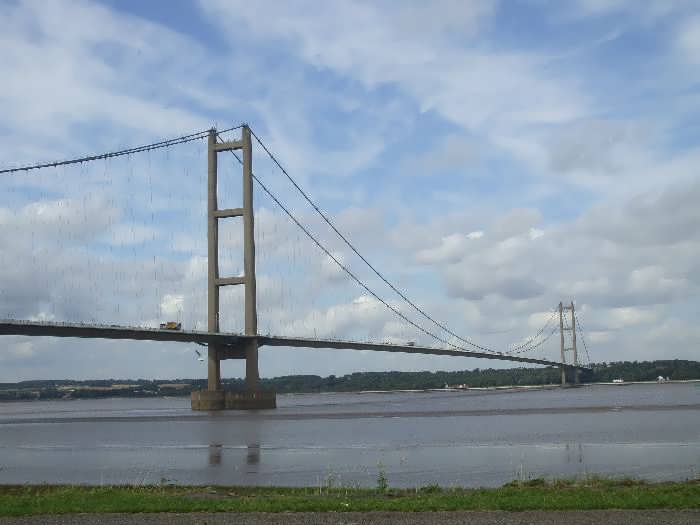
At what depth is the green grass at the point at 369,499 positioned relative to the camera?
1127 centimetres

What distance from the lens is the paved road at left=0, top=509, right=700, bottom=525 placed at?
10047 mm

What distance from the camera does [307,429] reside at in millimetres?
38094

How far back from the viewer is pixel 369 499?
1246 centimetres

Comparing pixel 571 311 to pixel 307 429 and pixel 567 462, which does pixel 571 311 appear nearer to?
pixel 307 429

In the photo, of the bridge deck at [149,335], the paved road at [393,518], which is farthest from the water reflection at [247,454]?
the bridge deck at [149,335]

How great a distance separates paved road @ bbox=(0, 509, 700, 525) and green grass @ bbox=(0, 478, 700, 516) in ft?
1.18

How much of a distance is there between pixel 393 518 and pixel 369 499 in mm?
1832

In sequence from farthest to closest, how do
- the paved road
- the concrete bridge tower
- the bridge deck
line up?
the concrete bridge tower, the bridge deck, the paved road

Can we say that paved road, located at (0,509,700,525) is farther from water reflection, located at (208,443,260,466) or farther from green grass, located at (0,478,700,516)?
water reflection, located at (208,443,260,466)

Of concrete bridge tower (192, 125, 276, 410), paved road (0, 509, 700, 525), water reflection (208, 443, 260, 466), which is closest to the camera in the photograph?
paved road (0, 509, 700, 525)

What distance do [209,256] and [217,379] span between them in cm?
897

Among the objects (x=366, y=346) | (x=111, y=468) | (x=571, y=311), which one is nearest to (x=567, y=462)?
(x=111, y=468)

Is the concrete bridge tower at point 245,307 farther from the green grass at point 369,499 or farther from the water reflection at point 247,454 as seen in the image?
the green grass at point 369,499

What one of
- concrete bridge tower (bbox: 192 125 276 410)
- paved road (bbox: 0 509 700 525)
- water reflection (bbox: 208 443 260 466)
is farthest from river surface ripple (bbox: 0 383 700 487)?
concrete bridge tower (bbox: 192 125 276 410)
